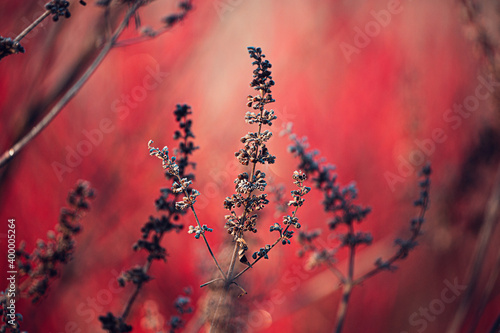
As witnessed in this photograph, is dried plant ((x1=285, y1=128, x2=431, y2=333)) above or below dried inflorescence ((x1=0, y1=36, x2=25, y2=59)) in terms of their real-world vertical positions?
below

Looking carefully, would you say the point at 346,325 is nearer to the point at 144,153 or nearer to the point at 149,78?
the point at 144,153

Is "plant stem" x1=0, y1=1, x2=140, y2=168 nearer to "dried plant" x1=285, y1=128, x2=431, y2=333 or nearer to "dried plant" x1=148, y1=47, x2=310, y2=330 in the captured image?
"dried plant" x1=148, y1=47, x2=310, y2=330

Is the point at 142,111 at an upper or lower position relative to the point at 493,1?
upper

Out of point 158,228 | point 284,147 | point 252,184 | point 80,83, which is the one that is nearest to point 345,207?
point 252,184

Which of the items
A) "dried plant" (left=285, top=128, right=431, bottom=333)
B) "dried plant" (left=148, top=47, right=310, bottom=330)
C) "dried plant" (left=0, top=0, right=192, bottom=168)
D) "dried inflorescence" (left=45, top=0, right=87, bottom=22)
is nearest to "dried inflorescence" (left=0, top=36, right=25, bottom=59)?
"dried plant" (left=0, top=0, right=192, bottom=168)

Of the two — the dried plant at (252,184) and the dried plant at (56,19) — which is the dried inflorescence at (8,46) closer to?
the dried plant at (56,19)

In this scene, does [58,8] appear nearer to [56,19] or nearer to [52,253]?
[56,19]

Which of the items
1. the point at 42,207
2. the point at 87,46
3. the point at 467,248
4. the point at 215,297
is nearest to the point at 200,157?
the point at 42,207
